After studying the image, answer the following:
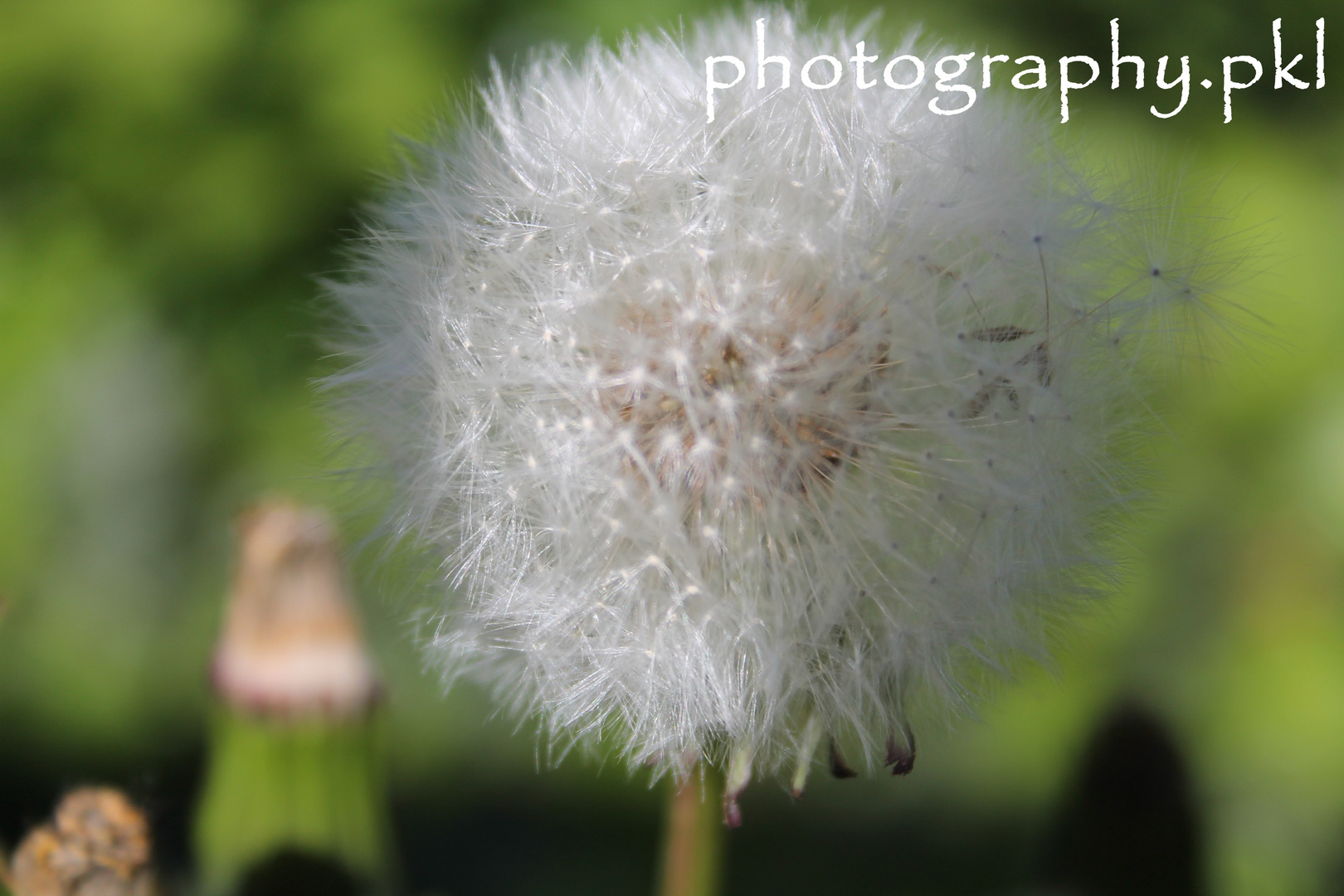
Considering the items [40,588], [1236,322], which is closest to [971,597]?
[1236,322]

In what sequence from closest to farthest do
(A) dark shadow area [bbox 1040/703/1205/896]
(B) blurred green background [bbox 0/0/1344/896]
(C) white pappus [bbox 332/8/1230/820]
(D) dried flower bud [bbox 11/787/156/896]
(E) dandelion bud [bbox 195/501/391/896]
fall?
1. (C) white pappus [bbox 332/8/1230/820]
2. (D) dried flower bud [bbox 11/787/156/896]
3. (E) dandelion bud [bbox 195/501/391/896]
4. (A) dark shadow area [bbox 1040/703/1205/896]
5. (B) blurred green background [bbox 0/0/1344/896]

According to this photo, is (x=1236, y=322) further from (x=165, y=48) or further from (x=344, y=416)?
(x=165, y=48)

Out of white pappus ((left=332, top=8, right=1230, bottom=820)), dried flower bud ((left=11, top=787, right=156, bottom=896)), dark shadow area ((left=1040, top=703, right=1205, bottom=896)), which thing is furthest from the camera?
dark shadow area ((left=1040, top=703, right=1205, bottom=896))

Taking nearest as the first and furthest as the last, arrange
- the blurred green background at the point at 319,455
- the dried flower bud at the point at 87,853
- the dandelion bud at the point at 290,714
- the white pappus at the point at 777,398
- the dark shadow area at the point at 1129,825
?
the white pappus at the point at 777,398 < the dried flower bud at the point at 87,853 < the dandelion bud at the point at 290,714 < the dark shadow area at the point at 1129,825 < the blurred green background at the point at 319,455

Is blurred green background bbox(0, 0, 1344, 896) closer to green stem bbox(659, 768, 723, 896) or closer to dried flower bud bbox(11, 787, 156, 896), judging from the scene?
dried flower bud bbox(11, 787, 156, 896)

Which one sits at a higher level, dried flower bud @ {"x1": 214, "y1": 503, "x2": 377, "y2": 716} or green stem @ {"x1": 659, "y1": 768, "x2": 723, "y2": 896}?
dried flower bud @ {"x1": 214, "y1": 503, "x2": 377, "y2": 716}

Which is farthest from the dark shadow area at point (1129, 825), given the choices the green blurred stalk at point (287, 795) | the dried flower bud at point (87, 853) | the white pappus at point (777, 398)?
the dried flower bud at point (87, 853)

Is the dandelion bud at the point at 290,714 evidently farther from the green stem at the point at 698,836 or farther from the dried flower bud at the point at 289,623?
the green stem at the point at 698,836

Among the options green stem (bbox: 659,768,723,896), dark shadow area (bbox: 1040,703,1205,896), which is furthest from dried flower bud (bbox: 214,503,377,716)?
dark shadow area (bbox: 1040,703,1205,896)
